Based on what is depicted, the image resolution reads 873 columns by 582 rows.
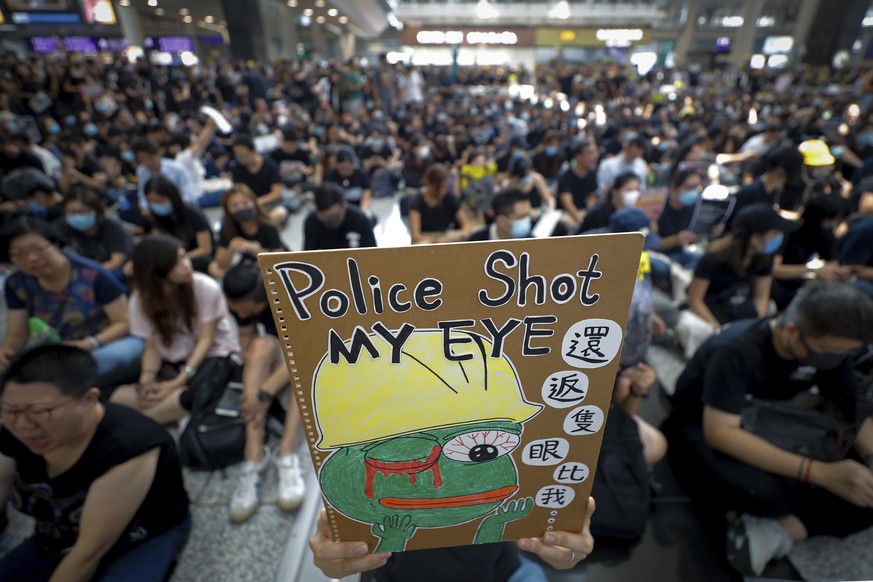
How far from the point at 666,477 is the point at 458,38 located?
103 feet

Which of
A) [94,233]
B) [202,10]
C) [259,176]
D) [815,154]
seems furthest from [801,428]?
[202,10]

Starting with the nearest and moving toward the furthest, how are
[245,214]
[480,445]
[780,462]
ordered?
[480,445], [780,462], [245,214]

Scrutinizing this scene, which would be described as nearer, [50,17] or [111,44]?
[50,17]

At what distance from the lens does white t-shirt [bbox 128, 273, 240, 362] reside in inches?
98.7

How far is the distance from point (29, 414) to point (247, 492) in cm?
111

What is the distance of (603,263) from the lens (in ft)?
2.34

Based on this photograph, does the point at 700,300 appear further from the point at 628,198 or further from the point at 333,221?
the point at 333,221

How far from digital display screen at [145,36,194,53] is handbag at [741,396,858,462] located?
29.0 metres

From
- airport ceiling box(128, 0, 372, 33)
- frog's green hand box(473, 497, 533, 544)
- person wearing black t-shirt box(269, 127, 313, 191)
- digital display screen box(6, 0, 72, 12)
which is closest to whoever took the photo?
frog's green hand box(473, 497, 533, 544)

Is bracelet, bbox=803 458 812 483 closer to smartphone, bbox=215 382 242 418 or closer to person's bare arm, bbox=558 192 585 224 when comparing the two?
smartphone, bbox=215 382 242 418

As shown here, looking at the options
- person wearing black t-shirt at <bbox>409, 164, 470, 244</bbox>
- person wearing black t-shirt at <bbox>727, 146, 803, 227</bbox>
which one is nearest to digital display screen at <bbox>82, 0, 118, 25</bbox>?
person wearing black t-shirt at <bbox>409, 164, 470, 244</bbox>

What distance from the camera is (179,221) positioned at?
12.1 ft

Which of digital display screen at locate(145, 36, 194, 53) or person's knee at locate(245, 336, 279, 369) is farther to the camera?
digital display screen at locate(145, 36, 194, 53)

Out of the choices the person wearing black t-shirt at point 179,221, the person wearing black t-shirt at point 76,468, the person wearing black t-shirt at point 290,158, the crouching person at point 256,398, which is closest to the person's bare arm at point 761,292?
the crouching person at point 256,398
